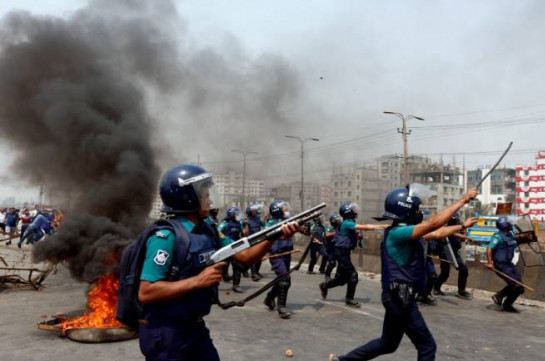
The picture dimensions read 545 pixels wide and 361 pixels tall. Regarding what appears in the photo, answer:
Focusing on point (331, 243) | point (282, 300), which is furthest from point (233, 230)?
point (282, 300)

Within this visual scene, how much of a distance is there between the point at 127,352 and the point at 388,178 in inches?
4256

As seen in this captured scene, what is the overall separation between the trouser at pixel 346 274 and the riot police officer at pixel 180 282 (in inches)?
239

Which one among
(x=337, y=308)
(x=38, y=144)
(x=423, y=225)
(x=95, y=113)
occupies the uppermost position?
(x=95, y=113)

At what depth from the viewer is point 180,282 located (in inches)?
99.1

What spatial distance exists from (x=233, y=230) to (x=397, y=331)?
292 inches

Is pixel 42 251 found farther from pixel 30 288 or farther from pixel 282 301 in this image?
pixel 282 301

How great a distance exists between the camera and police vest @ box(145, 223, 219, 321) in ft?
8.44

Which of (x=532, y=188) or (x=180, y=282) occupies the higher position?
(x=532, y=188)

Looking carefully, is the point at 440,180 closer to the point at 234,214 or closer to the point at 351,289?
the point at 234,214

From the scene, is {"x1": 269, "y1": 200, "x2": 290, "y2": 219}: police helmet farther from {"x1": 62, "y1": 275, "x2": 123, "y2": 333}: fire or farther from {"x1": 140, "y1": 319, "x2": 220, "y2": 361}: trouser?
{"x1": 140, "y1": 319, "x2": 220, "y2": 361}: trouser

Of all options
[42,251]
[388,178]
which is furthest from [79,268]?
[388,178]

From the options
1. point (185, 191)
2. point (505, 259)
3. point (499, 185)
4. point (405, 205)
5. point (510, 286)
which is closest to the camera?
point (185, 191)

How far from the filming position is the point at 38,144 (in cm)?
941

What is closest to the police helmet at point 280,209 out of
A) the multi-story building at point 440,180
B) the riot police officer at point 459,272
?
the riot police officer at point 459,272
